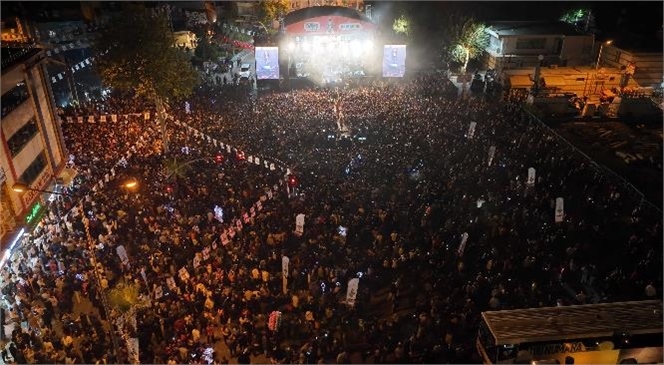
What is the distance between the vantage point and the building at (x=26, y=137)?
18219 millimetres

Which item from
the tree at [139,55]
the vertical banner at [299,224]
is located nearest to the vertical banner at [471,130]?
the vertical banner at [299,224]

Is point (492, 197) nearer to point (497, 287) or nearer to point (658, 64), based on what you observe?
point (497, 287)

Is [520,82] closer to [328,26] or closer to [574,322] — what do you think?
[328,26]

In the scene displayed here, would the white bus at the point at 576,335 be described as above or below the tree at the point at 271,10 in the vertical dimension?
below

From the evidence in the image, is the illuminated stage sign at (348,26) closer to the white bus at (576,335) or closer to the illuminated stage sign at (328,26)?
the illuminated stage sign at (328,26)

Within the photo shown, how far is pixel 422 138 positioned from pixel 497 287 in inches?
476

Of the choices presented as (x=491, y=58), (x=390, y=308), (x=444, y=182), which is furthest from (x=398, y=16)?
(x=390, y=308)

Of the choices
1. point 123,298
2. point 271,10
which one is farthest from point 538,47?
point 123,298

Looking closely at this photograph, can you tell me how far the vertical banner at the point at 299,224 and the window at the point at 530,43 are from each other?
3189 centimetres

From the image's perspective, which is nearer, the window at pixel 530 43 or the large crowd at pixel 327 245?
the large crowd at pixel 327 245

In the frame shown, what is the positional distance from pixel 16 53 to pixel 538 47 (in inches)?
1509

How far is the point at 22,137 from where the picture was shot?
19547mm

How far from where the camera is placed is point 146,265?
17609mm

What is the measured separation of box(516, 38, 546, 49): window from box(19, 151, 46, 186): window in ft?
119
